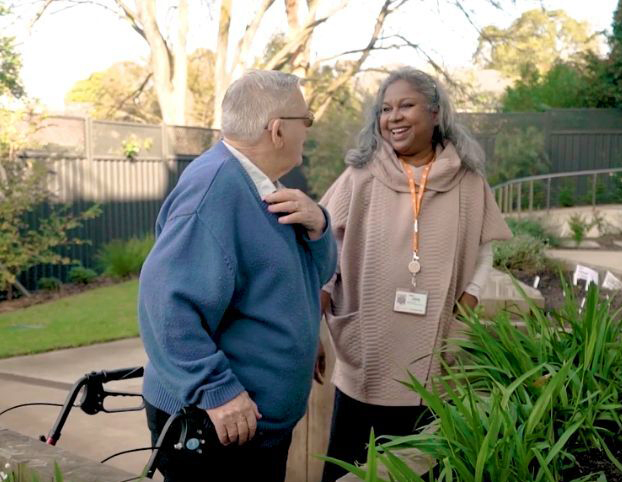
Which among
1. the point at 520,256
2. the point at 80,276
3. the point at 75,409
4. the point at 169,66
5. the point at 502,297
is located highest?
the point at 169,66

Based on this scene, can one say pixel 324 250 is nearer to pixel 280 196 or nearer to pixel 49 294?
pixel 280 196

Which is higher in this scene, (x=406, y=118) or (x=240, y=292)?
(x=406, y=118)

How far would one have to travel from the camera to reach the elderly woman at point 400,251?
3023mm

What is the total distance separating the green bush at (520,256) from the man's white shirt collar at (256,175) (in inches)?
241

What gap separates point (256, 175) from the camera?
226 cm

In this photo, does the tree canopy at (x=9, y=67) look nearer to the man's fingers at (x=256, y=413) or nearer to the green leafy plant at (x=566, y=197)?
the man's fingers at (x=256, y=413)

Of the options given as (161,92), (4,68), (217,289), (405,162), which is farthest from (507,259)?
(161,92)

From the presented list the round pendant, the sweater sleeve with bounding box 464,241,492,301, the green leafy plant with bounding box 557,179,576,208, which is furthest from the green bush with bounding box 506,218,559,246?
the green leafy plant with bounding box 557,179,576,208

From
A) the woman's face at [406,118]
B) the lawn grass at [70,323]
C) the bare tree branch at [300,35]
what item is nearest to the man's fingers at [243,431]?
the woman's face at [406,118]

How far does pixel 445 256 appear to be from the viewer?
3.05m

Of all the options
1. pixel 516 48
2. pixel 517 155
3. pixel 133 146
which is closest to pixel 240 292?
pixel 133 146

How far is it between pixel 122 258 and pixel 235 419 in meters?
11.1

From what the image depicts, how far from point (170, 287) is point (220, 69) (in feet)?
77.7

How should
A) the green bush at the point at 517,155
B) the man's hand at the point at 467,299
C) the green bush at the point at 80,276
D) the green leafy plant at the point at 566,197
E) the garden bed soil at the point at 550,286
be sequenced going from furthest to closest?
1. the green bush at the point at 517,155
2. the green leafy plant at the point at 566,197
3. the green bush at the point at 80,276
4. the garden bed soil at the point at 550,286
5. the man's hand at the point at 467,299
